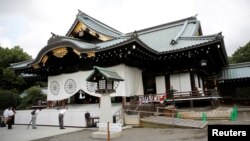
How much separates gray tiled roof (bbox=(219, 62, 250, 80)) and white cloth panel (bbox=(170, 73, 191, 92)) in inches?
284

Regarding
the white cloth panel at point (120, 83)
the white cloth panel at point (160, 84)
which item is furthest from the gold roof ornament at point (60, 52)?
the white cloth panel at point (160, 84)

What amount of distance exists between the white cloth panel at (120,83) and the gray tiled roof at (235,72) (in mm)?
10422

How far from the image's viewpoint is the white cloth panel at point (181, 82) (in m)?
16.8

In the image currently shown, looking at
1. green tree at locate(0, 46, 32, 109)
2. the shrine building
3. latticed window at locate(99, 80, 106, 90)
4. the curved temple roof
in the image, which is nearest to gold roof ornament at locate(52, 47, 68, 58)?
the shrine building

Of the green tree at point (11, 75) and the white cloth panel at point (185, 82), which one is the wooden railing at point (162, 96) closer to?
the white cloth panel at point (185, 82)

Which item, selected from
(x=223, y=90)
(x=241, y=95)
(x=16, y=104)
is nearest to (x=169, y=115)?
(x=223, y=90)

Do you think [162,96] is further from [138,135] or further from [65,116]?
[65,116]

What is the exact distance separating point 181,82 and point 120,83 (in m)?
5.06

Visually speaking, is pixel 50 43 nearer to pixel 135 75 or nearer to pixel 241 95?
pixel 135 75

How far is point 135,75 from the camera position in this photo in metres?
16.6

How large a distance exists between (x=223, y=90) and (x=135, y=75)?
11.6m

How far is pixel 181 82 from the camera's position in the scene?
55.6ft

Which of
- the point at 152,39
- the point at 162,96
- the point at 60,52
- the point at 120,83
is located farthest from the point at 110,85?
the point at 152,39

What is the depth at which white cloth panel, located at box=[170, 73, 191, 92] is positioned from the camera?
16.8 m
